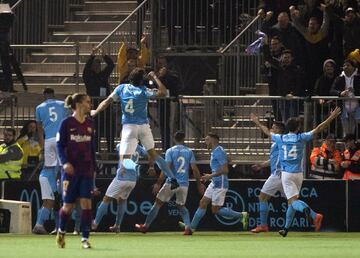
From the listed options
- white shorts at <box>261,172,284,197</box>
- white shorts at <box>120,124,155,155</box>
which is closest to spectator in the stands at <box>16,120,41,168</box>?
white shorts at <box>120,124,155,155</box>

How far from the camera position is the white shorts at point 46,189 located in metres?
26.9

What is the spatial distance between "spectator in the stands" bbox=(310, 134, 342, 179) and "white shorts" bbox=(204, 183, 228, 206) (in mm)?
2066

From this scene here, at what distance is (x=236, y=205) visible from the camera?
2870cm

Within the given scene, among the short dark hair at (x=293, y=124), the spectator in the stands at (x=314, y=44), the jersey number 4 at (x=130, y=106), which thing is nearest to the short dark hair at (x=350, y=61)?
the spectator in the stands at (x=314, y=44)

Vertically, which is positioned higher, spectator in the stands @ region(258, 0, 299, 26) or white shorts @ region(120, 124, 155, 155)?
spectator in the stands @ region(258, 0, 299, 26)

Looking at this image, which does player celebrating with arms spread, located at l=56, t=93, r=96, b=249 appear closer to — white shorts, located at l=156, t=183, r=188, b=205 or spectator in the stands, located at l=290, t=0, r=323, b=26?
white shorts, located at l=156, t=183, r=188, b=205

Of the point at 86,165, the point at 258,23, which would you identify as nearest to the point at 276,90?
the point at 258,23

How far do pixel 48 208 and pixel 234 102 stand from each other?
4.87m

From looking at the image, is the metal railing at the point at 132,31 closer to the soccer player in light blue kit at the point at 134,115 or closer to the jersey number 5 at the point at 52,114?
the jersey number 5 at the point at 52,114

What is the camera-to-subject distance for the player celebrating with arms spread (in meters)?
21.8

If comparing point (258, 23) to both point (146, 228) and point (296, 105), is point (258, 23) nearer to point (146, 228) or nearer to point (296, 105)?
point (296, 105)

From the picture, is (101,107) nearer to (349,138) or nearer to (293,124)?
A: (293,124)

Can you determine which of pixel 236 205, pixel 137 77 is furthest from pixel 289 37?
pixel 137 77

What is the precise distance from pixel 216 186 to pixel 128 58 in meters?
3.64
